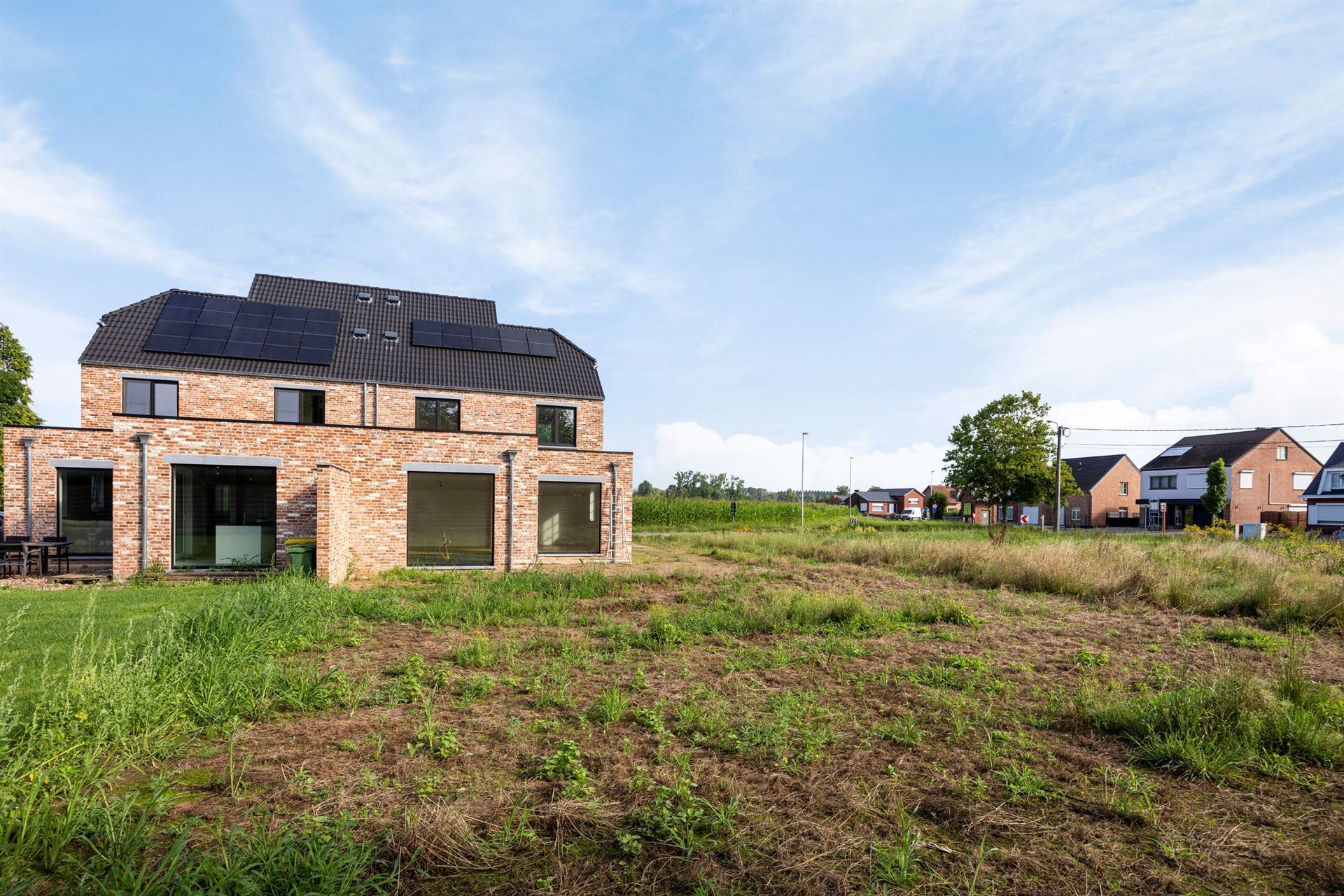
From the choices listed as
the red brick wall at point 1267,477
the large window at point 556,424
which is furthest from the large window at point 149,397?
the red brick wall at point 1267,477

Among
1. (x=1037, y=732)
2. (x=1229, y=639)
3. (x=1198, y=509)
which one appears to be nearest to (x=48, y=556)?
(x=1037, y=732)

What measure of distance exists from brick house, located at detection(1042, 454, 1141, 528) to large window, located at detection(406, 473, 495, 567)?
42937 mm

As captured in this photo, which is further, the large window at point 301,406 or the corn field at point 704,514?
the corn field at point 704,514

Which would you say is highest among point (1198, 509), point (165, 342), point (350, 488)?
point (165, 342)

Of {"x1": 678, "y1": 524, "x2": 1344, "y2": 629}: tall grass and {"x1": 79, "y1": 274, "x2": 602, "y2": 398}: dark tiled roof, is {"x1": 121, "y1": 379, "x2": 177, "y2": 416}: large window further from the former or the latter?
{"x1": 678, "y1": 524, "x2": 1344, "y2": 629}: tall grass

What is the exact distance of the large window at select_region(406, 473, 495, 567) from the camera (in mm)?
14398

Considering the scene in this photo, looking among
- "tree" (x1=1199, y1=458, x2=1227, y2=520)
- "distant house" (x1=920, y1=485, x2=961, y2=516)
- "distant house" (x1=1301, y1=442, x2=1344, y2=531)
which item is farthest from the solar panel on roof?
"distant house" (x1=920, y1=485, x2=961, y2=516)

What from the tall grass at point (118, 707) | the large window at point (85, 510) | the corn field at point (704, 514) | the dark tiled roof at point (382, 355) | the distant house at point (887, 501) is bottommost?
the distant house at point (887, 501)

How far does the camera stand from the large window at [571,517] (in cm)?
1670

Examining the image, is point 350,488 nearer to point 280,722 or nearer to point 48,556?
point 48,556

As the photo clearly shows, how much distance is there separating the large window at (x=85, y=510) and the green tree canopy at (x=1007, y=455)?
3434 centimetres

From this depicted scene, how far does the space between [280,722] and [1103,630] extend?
30.0 ft

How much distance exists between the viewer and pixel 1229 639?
7672mm

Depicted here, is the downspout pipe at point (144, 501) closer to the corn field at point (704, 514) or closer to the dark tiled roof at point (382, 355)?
the dark tiled roof at point (382, 355)
